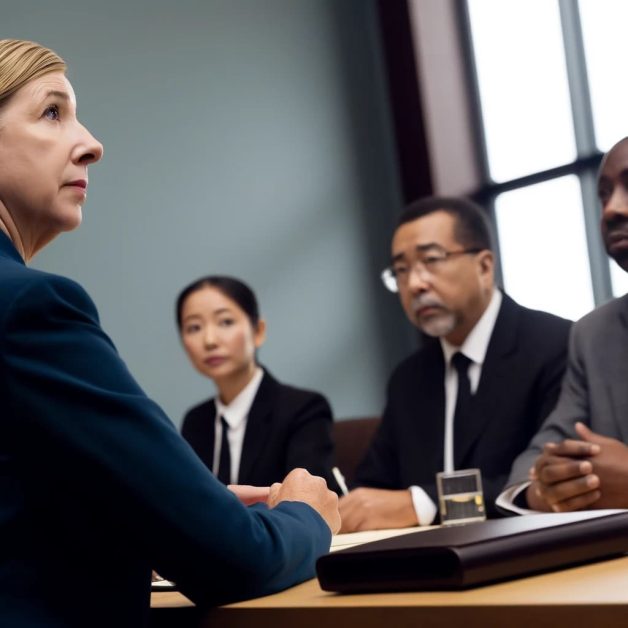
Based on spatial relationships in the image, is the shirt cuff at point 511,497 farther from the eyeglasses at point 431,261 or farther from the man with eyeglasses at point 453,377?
the eyeglasses at point 431,261

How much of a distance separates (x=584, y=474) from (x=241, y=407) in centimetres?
229

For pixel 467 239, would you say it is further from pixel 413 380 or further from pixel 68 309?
pixel 68 309

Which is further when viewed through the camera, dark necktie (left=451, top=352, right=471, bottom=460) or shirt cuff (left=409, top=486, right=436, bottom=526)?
dark necktie (left=451, top=352, right=471, bottom=460)

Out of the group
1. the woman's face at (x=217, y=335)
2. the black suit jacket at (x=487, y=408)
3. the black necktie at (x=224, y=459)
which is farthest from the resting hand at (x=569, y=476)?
the woman's face at (x=217, y=335)

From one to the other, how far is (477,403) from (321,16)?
4.08 meters

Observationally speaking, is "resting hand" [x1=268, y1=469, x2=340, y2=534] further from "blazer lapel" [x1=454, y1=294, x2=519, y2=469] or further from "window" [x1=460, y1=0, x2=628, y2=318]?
"window" [x1=460, y1=0, x2=628, y2=318]

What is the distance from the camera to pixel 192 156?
621 centimetres

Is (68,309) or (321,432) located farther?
(321,432)

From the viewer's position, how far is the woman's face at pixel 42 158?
146 centimetres

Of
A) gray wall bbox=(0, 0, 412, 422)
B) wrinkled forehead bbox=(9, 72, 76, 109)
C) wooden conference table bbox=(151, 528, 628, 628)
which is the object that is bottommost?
wooden conference table bbox=(151, 528, 628, 628)

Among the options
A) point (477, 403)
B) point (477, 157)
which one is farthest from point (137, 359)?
point (477, 403)

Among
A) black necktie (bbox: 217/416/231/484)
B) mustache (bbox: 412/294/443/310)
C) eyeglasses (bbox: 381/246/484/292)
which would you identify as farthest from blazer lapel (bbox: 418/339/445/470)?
black necktie (bbox: 217/416/231/484)

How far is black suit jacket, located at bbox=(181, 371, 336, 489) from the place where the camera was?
3945 mm

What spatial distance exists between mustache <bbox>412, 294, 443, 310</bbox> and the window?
2372mm
